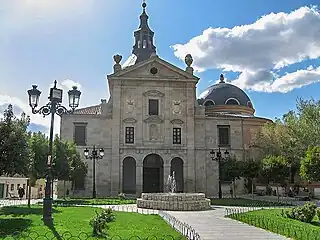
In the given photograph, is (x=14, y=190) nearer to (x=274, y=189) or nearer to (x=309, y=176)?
A: (x=274, y=189)

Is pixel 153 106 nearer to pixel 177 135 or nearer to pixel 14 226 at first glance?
pixel 177 135

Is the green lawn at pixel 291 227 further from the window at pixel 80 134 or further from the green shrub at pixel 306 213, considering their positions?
the window at pixel 80 134

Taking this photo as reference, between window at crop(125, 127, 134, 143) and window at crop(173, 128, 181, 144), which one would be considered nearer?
window at crop(125, 127, 134, 143)

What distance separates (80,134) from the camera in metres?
39.3

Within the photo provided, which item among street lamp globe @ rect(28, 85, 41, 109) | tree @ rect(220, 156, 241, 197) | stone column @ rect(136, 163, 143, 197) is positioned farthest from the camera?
stone column @ rect(136, 163, 143, 197)

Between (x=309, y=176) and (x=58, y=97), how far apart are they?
642 inches

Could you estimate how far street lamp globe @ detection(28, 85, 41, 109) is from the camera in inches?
566

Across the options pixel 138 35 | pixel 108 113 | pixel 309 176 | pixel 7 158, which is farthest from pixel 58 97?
pixel 138 35

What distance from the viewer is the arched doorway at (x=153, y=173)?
39906 millimetres

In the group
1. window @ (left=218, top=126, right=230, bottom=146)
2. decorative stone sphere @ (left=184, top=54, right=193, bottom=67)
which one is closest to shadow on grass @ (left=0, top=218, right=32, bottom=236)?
window @ (left=218, top=126, right=230, bottom=146)

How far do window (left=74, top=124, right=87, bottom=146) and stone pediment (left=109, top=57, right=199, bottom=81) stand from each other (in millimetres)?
6013

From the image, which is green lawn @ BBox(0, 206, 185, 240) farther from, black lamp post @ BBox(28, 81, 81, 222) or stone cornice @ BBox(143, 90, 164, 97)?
stone cornice @ BBox(143, 90, 164, 97)

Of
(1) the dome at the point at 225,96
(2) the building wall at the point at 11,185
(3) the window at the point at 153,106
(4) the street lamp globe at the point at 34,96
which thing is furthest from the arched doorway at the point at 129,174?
(4) the street lamp globe at the point at 34,96

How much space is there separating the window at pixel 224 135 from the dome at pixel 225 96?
32.7ft
